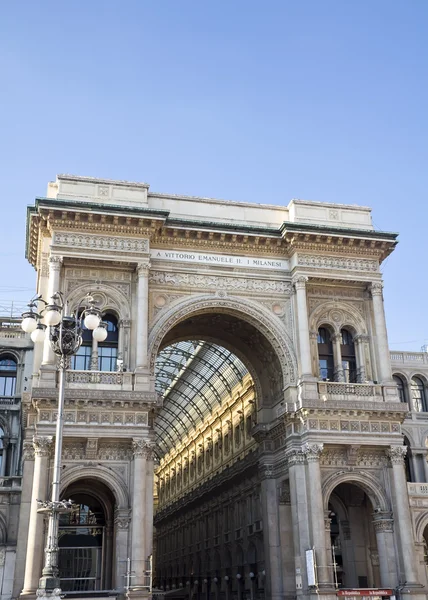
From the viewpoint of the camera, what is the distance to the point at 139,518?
3300cm

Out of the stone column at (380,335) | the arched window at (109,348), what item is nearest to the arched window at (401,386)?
the stone column at (380,335)

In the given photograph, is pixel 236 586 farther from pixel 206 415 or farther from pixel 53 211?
pixel 53 211

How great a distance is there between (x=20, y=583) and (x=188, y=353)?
3087 centimetres

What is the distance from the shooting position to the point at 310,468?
35969 millimetres

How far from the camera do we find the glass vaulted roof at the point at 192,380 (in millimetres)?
57125

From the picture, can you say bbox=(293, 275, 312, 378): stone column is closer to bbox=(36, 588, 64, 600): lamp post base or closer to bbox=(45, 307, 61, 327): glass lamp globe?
bbox=(45, 307, 61, 327): glass lamp globe

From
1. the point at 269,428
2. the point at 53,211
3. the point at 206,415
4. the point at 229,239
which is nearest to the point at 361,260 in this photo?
the point at 229,239

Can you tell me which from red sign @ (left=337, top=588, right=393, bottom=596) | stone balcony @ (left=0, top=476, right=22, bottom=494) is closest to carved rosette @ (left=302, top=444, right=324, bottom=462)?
red sign @ (left=337, top=588, right=393, bottom=596)

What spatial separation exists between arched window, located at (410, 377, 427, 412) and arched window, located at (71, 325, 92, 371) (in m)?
23.8

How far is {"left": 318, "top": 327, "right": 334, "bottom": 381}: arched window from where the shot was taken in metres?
40.1

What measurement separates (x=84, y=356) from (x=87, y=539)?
29.6ft

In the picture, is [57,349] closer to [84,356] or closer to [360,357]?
[84,356]

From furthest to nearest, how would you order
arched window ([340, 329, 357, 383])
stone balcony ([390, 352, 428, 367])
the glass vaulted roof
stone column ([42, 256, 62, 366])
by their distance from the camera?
the glass vaulted roof
stone balcony ([390, 352, 428, 367])
arched window ([340, 329, 357, 383])
stone column ([42, 256, 62, 366])

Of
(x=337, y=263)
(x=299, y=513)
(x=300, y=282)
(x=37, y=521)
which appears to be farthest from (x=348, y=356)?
(x=37, y=521)
